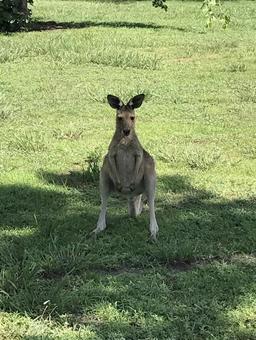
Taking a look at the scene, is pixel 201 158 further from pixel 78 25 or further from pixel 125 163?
pixel 78 25

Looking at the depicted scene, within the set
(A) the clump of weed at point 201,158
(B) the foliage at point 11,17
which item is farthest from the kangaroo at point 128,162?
(B) the foliage at point 11,17

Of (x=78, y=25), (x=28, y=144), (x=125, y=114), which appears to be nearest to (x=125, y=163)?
(x=125, y=114)

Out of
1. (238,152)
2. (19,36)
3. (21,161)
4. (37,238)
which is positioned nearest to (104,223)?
(37,238)

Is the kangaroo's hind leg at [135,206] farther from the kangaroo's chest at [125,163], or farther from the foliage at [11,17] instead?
the foliage at [11,17]

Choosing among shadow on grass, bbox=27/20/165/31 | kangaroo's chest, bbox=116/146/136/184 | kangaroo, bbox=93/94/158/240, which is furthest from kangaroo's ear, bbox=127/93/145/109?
shadow on grass, bbox=27/20/165/31

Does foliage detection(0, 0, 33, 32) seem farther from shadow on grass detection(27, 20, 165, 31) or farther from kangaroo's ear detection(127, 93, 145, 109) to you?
kangaroo's ear detection(127, 93, 145, 109)

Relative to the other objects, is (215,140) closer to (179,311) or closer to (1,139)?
(1,139)

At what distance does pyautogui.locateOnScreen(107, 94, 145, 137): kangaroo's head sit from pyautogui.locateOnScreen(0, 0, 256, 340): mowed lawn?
714 millimetres

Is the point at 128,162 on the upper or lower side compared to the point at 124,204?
upper

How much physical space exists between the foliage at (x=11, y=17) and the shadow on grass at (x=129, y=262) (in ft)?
35.7

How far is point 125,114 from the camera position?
418cm

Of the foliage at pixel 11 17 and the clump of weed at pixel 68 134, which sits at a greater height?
the foliage at pixel 11 17

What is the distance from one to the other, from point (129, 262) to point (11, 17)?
12.5 m

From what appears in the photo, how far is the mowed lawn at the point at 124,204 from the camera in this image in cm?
326
